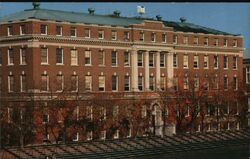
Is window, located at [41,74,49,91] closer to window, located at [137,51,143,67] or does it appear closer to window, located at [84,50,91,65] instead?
window, located at [84,50,91,65]

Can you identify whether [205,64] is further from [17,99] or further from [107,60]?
[17,99]

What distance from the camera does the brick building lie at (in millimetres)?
27875

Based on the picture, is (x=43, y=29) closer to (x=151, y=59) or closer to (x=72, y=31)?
(x=72, y=31)

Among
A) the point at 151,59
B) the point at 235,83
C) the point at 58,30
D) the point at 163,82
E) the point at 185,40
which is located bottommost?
the point at 235,83

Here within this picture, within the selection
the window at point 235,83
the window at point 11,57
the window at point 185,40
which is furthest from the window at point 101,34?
the window at point 235,83

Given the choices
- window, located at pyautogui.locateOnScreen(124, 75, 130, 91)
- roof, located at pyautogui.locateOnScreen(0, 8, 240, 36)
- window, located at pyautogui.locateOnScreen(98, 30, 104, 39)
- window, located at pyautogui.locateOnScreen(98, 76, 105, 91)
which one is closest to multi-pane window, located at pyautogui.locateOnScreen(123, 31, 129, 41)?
roof, located at pyautogui.locateOnScreen(0, 8, 240, 36)

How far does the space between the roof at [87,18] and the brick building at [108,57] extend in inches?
2.0

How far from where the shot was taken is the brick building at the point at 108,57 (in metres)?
27.9

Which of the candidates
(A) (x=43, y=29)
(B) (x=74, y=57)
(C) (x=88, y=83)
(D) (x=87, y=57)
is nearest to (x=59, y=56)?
(B) (x=74, y=57)

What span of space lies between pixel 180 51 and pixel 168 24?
1964 millimetres

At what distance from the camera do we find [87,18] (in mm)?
31438

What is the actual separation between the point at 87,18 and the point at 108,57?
8.65 ft

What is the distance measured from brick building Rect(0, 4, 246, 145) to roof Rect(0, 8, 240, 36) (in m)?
0.05

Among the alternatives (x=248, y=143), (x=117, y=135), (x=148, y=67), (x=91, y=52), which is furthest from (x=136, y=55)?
(x=248, y=143)
